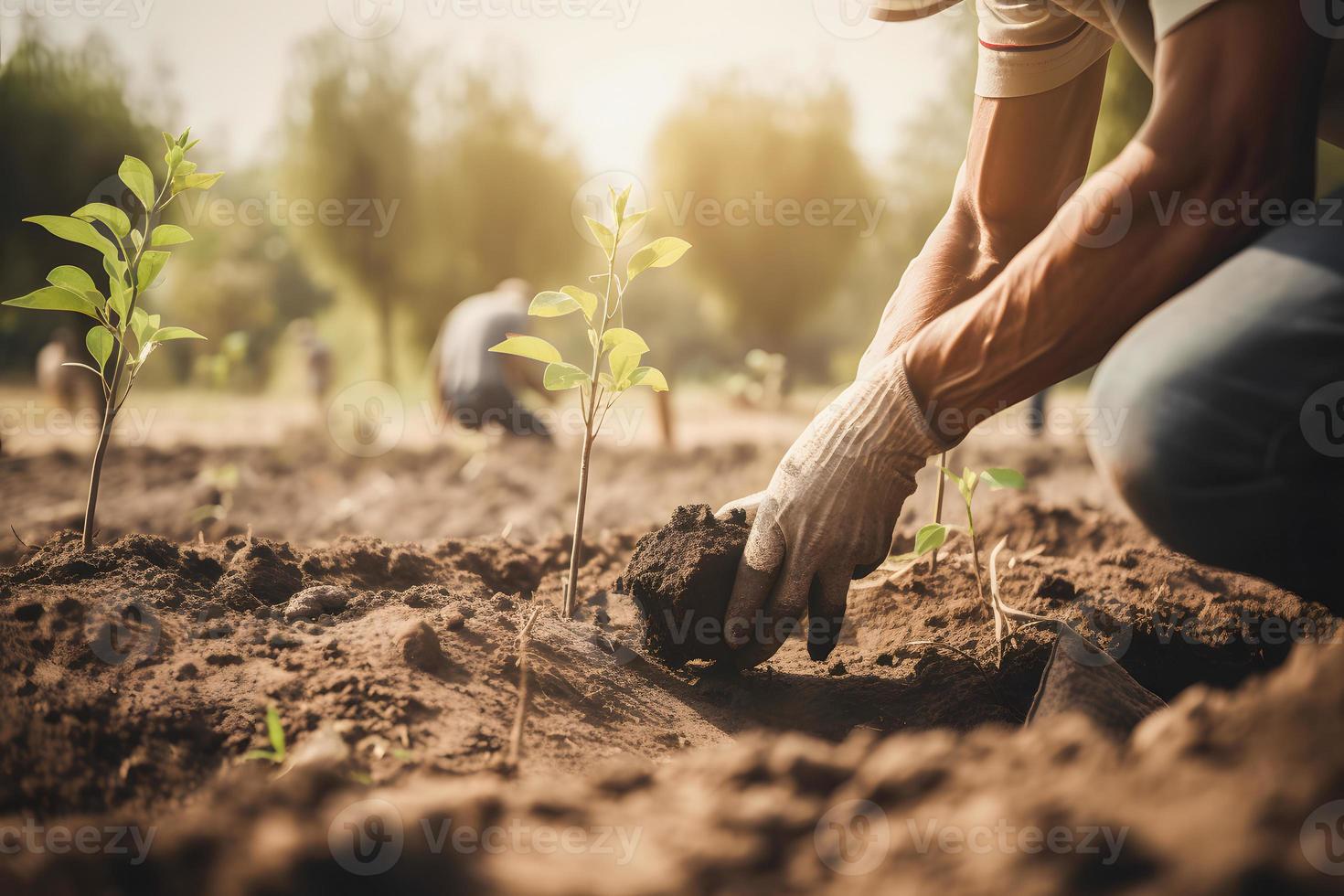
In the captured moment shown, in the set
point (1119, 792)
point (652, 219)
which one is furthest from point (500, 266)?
point (1119, 792)

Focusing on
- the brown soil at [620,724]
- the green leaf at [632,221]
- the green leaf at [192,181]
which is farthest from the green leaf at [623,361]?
the green leaf at [192,181]

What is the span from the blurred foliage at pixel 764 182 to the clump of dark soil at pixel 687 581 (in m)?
15.7

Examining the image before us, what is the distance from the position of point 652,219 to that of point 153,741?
1672 cm

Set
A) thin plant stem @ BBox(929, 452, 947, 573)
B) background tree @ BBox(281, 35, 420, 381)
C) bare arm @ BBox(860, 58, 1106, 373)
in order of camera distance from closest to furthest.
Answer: bare arm @ BBox(860, 58, 1106, 373), thin plant stem @ BBox(929, 452, 947, 573), background tree @ BBox(281, 35, 420, 381)

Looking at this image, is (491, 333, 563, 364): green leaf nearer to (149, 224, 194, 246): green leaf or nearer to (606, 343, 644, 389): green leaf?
(606, 343, 644, 389): green leaf

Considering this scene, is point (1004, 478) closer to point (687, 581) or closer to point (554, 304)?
point (687, 581)

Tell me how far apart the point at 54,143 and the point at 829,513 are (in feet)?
33.4

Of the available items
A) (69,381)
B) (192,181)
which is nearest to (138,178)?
(192,181)

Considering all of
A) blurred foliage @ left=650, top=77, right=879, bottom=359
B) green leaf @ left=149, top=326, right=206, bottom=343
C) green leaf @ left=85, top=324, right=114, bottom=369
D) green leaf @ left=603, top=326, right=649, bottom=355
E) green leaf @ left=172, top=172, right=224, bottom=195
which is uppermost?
blurred foliage @ left=650, top=77, right=879, bottom=359

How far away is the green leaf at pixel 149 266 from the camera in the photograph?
165 centimetres

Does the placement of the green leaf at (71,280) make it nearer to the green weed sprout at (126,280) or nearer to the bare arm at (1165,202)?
the green weed sprout at (126,280)

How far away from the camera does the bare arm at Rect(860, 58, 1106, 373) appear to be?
1.75 m

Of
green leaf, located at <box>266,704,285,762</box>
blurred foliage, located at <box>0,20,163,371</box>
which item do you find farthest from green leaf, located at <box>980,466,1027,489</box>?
blurred foliage, located at <box>0,20,163,371</box>

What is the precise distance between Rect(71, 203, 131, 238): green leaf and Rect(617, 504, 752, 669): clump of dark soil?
1.25m
